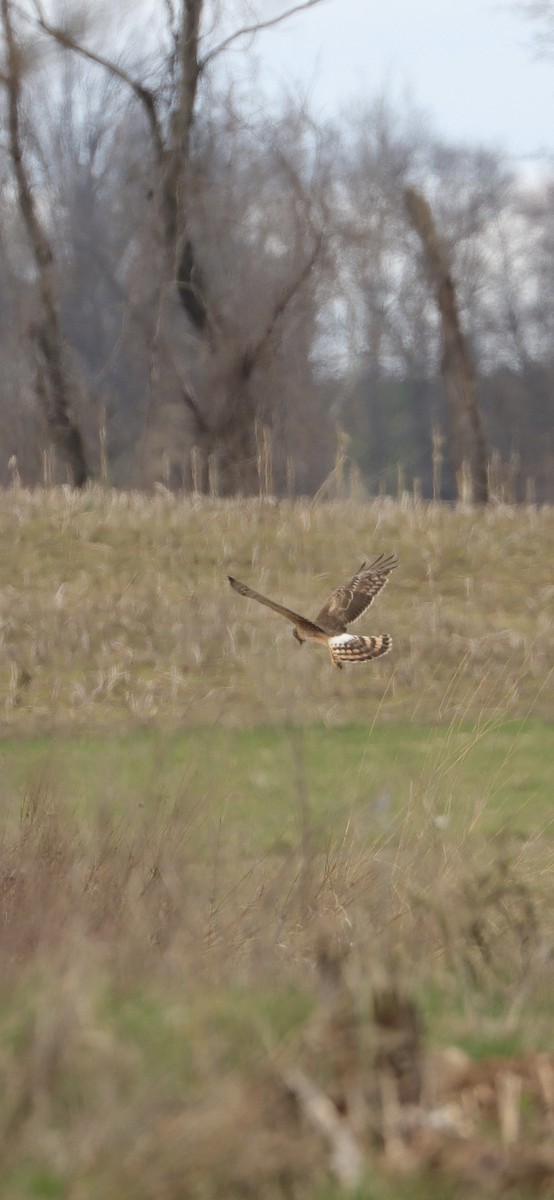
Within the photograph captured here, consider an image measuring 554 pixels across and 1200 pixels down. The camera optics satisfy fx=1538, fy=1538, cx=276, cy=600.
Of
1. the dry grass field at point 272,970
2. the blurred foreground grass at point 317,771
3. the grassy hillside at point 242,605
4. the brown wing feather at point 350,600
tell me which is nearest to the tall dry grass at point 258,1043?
the dry grass field at point 272,970

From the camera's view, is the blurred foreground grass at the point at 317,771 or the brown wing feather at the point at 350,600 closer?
the brown wing feather at the point at 350,600

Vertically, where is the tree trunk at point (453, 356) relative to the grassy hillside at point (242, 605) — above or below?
above

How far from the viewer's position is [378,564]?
5.55m

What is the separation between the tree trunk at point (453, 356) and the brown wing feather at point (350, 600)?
15645 mm

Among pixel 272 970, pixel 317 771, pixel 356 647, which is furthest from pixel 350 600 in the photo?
pixel 317 771

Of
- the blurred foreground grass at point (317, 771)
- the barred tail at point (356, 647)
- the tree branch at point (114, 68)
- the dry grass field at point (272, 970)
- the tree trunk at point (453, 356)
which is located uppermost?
the tree branch at point (114, 68)

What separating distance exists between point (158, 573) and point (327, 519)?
2.16 metres

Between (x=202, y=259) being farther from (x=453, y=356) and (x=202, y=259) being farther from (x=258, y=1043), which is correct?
(x=258, y=1043)

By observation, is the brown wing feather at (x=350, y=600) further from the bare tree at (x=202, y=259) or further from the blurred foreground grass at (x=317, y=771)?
the bare tree at (x=202, y=259)

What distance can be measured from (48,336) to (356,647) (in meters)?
17.7

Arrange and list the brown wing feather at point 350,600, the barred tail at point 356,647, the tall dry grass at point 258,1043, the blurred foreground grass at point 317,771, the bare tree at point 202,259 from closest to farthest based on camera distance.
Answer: the tall dry grass at point 258,1043, the barred tail at point 356,647, the brown wing feather at point 350,600, the blurred foreground grass at point 317,771, the bare tree at point 202,259

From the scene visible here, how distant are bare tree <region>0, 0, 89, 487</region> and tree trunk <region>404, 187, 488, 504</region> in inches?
202

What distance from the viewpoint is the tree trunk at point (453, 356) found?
20984mm

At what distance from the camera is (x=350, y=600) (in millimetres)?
5195
